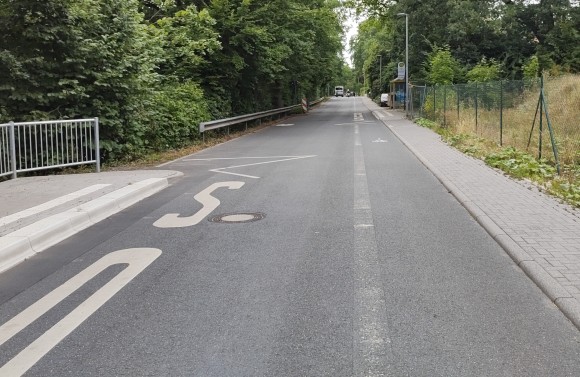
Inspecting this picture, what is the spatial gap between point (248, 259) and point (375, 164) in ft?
28.3

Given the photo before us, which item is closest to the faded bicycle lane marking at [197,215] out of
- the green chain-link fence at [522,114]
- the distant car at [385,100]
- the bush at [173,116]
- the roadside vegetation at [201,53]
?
the roadside vegetation at [201,53]

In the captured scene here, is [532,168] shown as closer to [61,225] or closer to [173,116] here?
[61,225]

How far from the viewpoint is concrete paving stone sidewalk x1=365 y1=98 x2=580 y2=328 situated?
5.00 m

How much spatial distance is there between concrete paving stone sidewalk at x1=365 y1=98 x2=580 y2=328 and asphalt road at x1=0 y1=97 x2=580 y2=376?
14 cm

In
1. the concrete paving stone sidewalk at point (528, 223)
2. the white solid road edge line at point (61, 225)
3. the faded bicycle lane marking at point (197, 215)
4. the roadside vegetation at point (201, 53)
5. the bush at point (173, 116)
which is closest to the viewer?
the concrete paving stone sidewalk at point (528, 223)

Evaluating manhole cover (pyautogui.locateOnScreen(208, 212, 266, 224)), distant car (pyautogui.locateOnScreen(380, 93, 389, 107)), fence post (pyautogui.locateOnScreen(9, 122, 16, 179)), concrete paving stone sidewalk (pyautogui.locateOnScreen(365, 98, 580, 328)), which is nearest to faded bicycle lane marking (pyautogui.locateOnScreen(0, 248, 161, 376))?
manhole cover (pyautogui.locateOnScreen(208, 212, 266, 224))

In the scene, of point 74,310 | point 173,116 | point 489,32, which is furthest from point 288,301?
point 489,32

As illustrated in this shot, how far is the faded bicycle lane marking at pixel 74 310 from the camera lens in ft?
12.4

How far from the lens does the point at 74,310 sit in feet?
15.1

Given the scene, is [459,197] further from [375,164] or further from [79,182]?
[79,182]

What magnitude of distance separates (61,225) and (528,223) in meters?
5.95

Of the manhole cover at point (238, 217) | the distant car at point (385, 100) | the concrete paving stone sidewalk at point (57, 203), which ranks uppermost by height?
the distant car at point (385, 100)

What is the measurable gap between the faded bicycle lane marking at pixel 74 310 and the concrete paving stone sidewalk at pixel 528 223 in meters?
3.78

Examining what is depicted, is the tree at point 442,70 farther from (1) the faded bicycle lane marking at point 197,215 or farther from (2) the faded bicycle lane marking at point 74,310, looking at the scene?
(2) the faded bicycle lane marking at point 74,310
